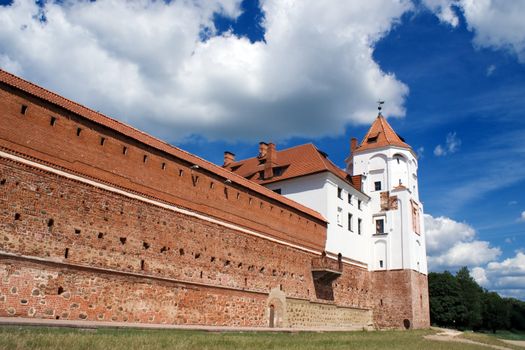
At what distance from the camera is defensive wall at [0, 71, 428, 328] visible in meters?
12.5

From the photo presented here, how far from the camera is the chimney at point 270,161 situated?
3077 centimetres

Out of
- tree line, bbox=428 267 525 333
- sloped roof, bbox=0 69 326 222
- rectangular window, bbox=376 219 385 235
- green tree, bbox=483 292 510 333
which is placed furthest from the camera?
green tree, bbox=483 292 510 333

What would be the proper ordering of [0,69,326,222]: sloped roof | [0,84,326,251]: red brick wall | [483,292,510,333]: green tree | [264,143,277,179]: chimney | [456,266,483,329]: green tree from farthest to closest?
[483,292,510,333]: green tree, [456,266,483,329]: green tree, [264,143,277,179]: chimney, [0,69,326,222]: sloped roof, [0,84,326,251]: red brick wall

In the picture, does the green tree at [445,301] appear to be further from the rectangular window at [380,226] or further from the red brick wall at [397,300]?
the rectangular window at [380,226]

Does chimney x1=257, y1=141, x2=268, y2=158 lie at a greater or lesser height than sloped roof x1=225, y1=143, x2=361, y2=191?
greater

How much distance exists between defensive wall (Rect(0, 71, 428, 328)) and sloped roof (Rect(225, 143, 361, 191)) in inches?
242

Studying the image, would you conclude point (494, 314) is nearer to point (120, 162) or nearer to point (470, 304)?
point (470, 304)

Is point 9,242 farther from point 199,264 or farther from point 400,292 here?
point 400,292

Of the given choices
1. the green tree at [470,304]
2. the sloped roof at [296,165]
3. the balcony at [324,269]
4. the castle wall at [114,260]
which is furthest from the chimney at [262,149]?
the green tree at [470,304]

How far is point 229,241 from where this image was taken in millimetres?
→ 19359

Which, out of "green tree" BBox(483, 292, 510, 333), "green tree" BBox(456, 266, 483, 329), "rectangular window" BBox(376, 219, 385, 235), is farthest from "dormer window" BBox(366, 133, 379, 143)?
"green tree" BBox(483, 292, 510, 333)

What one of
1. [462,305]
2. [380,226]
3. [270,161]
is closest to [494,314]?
[462,305]

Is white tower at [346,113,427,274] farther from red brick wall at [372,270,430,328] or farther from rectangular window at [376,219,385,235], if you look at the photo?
red brick wall at [372,270,430,328]

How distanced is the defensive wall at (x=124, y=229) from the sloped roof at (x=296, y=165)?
614 centimetres
